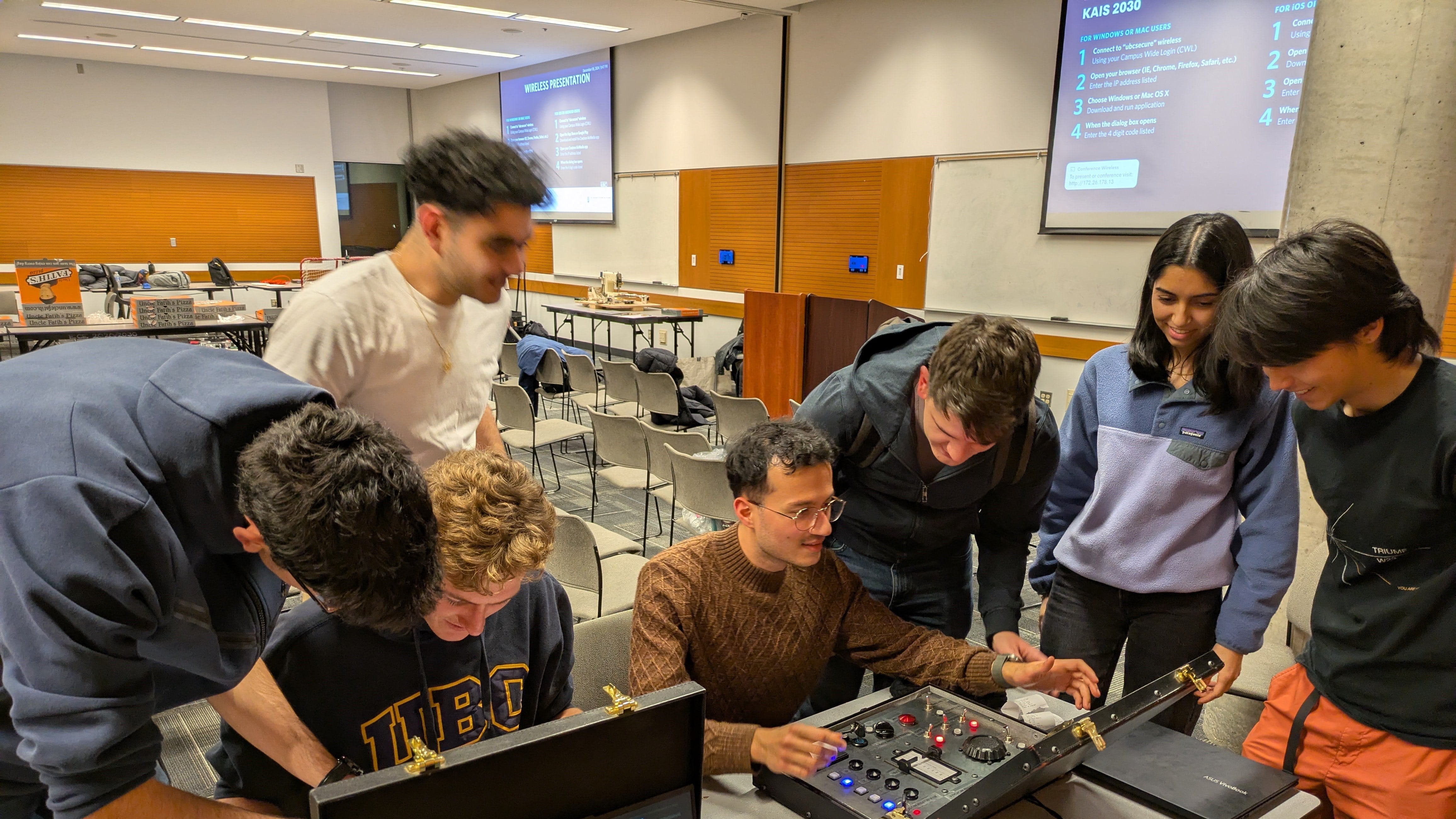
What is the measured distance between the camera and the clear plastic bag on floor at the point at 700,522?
129 inches

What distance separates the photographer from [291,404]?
815mm

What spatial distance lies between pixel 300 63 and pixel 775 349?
26.6ft

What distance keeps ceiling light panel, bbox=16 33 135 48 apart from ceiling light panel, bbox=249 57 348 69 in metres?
1.20

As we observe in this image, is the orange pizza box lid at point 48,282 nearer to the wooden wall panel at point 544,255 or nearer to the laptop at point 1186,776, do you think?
the wooden wall panel at point 544,255

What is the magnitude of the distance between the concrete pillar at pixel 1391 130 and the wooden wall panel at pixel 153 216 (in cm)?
1214

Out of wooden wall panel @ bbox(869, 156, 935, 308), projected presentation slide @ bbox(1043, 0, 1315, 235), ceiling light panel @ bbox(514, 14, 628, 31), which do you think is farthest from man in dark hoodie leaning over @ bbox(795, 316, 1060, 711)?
ceiling light panel @ bbox(514, 14, 628, 31)

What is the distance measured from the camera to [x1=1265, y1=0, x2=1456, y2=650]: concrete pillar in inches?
85.1

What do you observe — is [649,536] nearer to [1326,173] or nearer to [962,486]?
[962,486]

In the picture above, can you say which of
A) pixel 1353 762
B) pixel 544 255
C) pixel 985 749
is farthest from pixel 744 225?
pixel 985 749

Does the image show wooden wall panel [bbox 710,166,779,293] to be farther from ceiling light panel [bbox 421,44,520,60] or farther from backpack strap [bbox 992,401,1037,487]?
backpack strap [bbox 992,401,1037,487]

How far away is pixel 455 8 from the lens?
23.1 ft

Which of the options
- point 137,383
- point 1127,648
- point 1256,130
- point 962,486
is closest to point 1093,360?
point 962,486

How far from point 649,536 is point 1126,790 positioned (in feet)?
9.78

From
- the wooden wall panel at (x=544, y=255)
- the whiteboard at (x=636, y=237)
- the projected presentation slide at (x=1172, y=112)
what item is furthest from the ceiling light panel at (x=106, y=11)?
the projected presentation slide at (x=1172, y=112)
